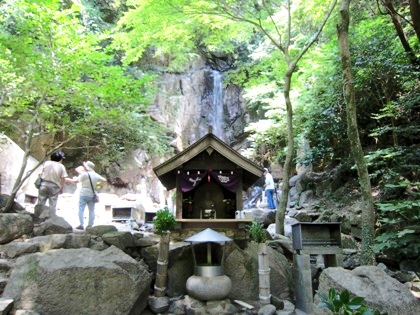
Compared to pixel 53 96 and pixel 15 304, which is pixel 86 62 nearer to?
pixel 53 96

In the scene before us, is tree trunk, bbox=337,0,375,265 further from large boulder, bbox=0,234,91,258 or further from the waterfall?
the waterfall

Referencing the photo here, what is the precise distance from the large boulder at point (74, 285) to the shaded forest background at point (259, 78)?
3901mm

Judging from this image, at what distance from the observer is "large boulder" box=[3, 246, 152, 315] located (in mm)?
4754

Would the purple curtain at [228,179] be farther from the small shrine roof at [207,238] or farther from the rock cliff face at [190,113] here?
the rock cliff face at [190,113]

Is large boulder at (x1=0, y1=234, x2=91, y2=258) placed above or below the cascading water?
below

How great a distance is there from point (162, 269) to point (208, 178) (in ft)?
8.38

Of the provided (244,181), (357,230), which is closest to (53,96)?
(244,181)

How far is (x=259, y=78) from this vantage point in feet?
43.1

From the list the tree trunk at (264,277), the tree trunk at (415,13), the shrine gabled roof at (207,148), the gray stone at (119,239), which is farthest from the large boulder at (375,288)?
the tree trunk at (415,13)

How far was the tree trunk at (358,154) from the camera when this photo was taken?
6457mm

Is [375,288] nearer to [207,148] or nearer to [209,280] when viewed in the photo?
[209,280]

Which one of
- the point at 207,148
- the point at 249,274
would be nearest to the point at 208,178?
the point at 207,148

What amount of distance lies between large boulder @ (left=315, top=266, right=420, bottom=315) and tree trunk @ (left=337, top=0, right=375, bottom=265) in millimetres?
1735

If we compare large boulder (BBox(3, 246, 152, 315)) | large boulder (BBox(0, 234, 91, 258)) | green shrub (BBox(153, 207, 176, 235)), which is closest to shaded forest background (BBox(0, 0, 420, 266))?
large boulder (BBox(0, 234, 91, 258))
